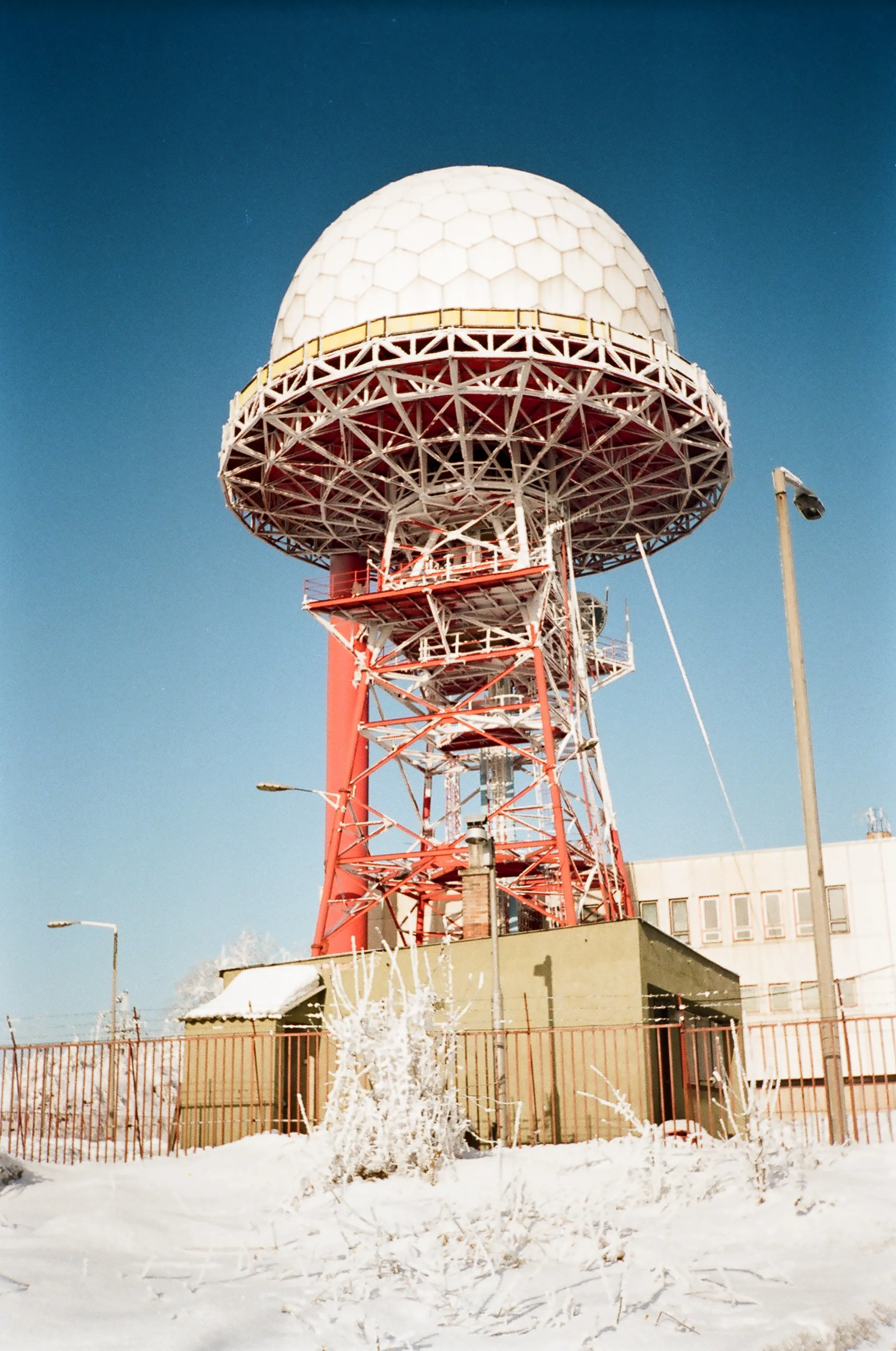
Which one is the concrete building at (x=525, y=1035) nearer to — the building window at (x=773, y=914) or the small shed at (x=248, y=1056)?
the small shed at (x=248, y=1056)

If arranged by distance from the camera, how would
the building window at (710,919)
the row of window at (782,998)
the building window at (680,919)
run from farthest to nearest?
the building window at (680,919) < the building window at (710,919) < the row of window at (782,998)

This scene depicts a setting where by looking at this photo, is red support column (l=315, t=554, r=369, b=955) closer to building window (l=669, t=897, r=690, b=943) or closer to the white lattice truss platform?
the white lattice truss platform

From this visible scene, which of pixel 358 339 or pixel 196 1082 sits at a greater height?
pixel 358 339

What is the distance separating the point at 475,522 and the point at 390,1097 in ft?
70.3

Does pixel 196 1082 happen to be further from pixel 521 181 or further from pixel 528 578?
pixel 521 181

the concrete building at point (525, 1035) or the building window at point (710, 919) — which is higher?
the building window at point (710, 919)

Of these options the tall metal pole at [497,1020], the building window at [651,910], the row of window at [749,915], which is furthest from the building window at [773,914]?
the tall metal pole at [497,1020]

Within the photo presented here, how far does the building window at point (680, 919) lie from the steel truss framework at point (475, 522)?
672 centimetres

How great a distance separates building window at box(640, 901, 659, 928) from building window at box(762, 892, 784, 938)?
12.0ft

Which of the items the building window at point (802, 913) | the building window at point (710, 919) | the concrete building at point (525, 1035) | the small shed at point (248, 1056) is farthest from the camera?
the building window at point (710, 919)

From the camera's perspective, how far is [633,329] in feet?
115

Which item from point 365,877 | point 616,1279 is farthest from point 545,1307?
point 365,877

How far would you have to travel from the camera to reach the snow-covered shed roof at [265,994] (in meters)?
26.6

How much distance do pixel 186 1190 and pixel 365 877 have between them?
21.5 m
